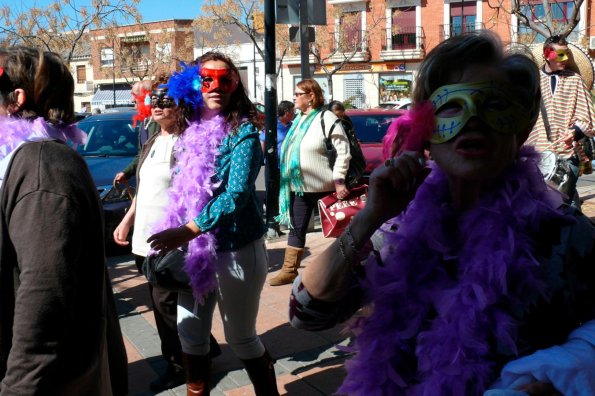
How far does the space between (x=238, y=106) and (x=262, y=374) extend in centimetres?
135

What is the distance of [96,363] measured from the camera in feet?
6.75

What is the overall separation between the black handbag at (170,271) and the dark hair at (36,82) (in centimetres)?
115

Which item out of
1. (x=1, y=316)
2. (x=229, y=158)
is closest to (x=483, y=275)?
(x=1, y=316)

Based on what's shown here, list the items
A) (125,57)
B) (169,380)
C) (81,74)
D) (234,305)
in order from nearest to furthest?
(234,305)
(169,380)
(125,57)
(81,74)

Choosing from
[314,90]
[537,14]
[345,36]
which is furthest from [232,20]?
[314,90]

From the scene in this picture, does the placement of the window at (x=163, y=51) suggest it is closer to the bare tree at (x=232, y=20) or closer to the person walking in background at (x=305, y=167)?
the bare tree at (x=232, y=20)

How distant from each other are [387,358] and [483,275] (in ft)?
1.08

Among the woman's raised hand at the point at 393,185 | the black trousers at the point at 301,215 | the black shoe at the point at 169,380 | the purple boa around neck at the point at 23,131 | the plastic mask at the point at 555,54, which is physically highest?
the plastic mask at the point at 555,54

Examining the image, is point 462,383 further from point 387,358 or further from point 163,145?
point 163,145

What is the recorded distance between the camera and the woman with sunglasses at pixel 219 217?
3094 mm

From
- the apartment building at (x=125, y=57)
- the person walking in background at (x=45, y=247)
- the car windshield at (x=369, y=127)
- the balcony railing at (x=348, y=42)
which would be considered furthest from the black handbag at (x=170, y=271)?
the apartment building at (x=125, y=57)

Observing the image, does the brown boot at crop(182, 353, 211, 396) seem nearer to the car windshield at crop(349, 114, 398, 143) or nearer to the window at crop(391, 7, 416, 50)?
the car windshield at crop(349, 114, 398, 143)

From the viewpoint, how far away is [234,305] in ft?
10.4

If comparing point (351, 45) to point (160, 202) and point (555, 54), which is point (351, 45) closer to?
point (555, 54)
